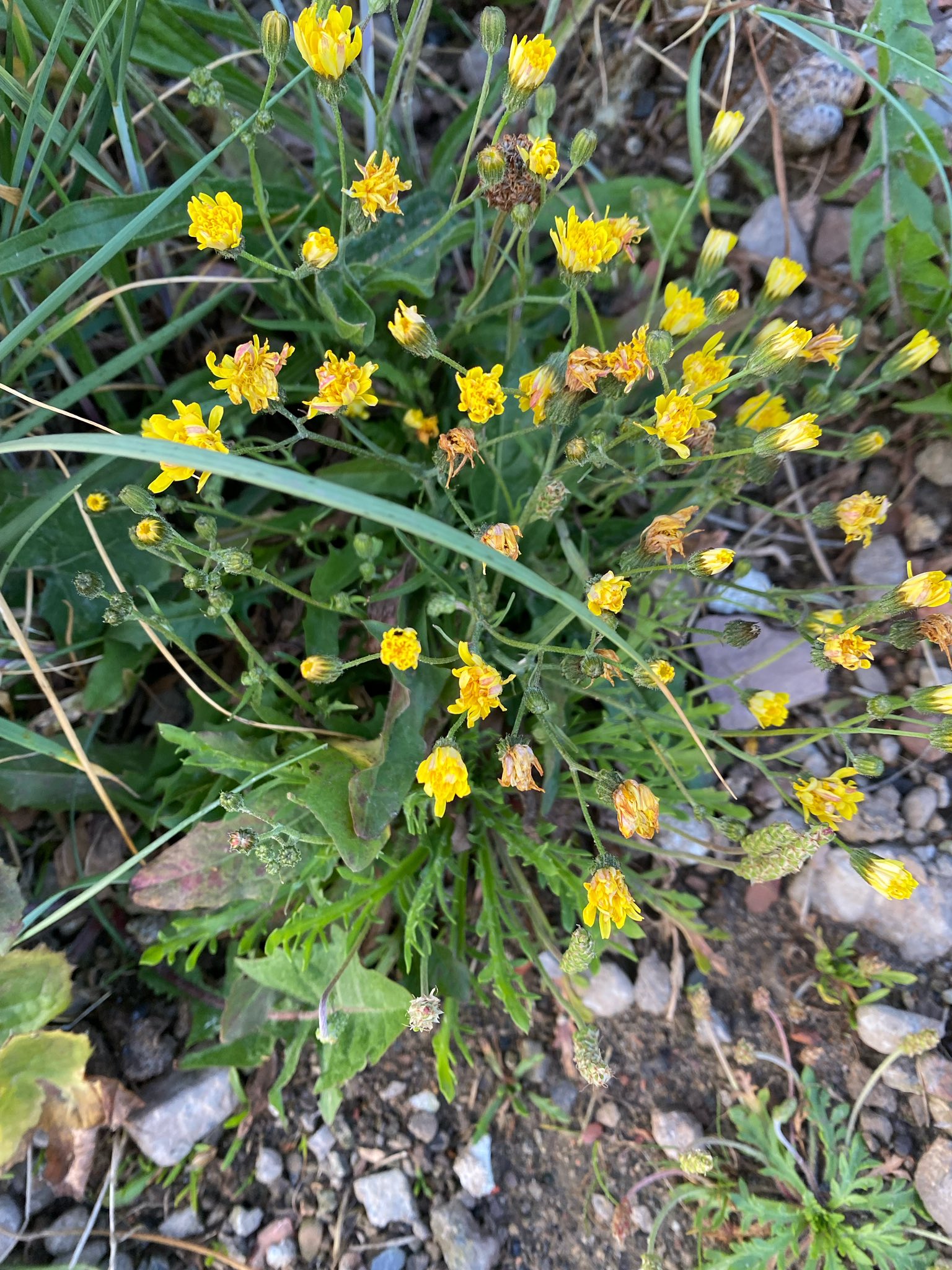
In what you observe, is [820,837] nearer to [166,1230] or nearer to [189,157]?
[166,1230]

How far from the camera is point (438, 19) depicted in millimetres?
2883

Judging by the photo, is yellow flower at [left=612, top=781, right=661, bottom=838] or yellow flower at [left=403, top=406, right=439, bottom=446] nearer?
yellow flower at [left=612, top=781, right=661, bottom=838]

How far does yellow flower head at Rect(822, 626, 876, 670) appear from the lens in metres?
1.88

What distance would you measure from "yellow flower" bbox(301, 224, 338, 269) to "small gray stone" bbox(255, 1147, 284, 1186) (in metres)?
2.37

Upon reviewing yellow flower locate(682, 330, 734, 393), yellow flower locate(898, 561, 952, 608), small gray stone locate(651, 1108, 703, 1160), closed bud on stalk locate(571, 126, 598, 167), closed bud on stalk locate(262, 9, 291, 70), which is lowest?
small gray stone locate(651, 1108, 703, 1160)

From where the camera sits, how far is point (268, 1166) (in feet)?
7.85

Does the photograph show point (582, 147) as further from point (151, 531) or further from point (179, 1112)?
point (179, 1112)

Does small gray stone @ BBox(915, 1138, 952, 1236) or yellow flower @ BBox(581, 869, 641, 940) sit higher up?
yellow flower @ BBox(581, 869, 641, 940)

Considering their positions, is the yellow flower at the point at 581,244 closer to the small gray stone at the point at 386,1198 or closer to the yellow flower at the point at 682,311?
the yellow flower at the point at 682,311

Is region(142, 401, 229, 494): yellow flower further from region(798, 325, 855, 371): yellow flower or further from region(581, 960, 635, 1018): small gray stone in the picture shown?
region(581, 960, 635, 1018): small gray stone

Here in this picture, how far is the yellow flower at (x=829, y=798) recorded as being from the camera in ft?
6.41

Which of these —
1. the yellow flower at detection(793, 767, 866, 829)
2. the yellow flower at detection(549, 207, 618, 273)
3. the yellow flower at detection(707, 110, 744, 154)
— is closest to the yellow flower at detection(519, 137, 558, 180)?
the yellow flower at detection(549, 207, 618, 273)

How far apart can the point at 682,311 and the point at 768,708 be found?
100 cm

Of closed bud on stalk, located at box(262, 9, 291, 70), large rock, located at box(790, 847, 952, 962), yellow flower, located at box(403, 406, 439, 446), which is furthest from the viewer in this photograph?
large rock, located at box(790, 847, 952, 962)
